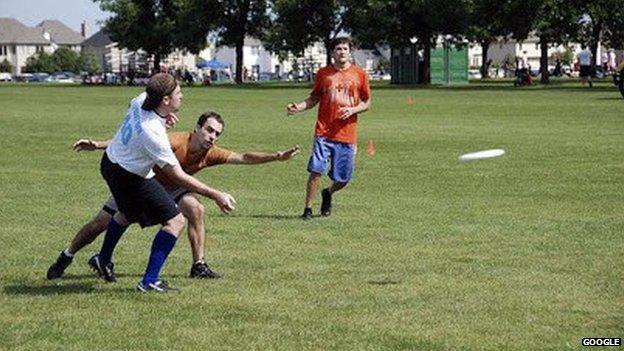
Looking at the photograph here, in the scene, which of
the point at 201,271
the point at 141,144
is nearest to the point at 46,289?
the point at 201,271

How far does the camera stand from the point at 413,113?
40.4m

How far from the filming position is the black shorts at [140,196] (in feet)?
29.4

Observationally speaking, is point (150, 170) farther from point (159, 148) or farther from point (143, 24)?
point (143, 24)

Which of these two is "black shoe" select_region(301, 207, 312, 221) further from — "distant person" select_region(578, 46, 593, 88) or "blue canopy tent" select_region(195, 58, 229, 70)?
"blue canopy tent" select_region(195, 58, 229, 70)

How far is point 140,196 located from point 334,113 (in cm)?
539

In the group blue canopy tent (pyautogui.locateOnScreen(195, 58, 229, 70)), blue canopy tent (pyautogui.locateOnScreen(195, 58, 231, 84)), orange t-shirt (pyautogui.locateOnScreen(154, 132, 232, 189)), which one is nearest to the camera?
orange t-shirt (pyautogui.locateOnScreen(154, 132, 232, 189))

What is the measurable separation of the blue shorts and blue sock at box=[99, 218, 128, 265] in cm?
462

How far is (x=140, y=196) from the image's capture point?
8.97m

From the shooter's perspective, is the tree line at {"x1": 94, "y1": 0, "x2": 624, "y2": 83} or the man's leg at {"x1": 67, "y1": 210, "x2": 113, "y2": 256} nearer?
the man's leg at {"x1": 67, "y1": 210, "x2": 113, "y2": 256}

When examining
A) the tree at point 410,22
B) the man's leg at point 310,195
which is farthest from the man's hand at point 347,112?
the tree at point 410,22

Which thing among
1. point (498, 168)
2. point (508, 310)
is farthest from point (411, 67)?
point (508, 310)

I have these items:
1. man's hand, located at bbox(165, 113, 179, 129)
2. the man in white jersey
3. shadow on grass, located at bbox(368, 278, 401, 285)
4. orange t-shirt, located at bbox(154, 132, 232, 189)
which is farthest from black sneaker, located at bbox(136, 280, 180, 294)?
shadow on grass, located at bbox(368, 278, 401, 285)

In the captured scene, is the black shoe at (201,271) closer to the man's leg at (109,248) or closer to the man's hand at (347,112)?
the man's leg at (109,248)

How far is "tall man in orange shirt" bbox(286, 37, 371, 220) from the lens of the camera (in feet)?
45.9
